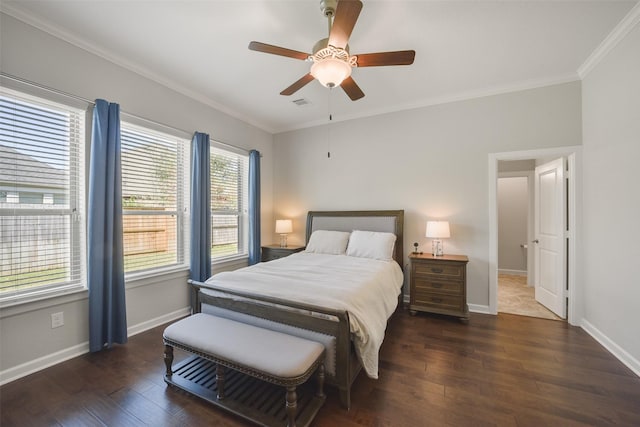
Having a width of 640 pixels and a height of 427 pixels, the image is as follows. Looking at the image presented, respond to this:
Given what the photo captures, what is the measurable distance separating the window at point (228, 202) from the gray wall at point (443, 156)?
3.95 feet

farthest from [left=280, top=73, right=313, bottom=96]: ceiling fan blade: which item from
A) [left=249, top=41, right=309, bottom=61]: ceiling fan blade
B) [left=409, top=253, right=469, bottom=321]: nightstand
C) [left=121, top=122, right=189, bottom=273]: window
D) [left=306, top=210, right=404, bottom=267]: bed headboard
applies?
[left=409, top=253, right=469, bottom=321]: nightstand

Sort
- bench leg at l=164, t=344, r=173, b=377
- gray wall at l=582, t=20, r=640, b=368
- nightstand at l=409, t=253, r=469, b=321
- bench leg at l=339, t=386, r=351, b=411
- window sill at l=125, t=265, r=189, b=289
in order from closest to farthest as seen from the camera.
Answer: bench leg at l=339, t=386, r=351, b=411
bench leg at l=164, t=344, r=173, b=377
gray wall at l=582, t=20, r=640, b=368
window sill at l=125, t=265, r=189, b=289
nightstand at l=409, t=253, r=469, b=321

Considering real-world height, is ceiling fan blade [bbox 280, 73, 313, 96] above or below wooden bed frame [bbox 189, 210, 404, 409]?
above

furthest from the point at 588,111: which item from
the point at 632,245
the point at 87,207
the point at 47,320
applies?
the point at 47,320

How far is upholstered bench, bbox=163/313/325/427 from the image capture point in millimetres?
1526

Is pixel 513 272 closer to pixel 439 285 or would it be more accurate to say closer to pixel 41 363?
pixel 439 285

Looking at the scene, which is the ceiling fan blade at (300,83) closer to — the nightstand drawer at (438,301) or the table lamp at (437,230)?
the table lamp at (437,230)

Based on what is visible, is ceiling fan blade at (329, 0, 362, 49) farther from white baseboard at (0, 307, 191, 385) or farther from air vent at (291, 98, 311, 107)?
white baseboard at (0, 307, 191, 385)

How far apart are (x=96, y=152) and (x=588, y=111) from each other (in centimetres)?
508

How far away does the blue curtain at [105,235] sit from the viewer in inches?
95.1

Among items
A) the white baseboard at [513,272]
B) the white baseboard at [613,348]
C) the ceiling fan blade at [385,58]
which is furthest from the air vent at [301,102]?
the white baseboard at [513,272]

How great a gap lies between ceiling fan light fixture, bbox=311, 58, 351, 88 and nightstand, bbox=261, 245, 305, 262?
9.45 feet

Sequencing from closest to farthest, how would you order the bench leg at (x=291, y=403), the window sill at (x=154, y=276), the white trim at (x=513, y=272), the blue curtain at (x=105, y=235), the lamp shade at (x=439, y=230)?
the bench leg at (x=291, y=403) < the blue curtain at (x=105, y=235) < the window sill at (x=154, y=276) < the lamp shade at (x=439, y=230) < the white trim at (x=513, y=272)

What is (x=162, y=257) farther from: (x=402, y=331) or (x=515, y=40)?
(x=515, y=40)
